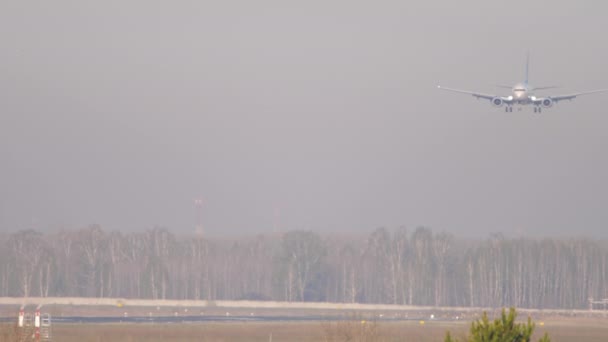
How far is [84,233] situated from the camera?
137250 mm

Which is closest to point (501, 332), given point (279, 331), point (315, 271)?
point (279, 331)

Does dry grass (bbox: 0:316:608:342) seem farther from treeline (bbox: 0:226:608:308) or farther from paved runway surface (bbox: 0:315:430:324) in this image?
treeline (bbox: 0:226:608:308)

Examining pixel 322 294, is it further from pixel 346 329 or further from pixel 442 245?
pixel 346 329

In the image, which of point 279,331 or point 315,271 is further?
point 315,271

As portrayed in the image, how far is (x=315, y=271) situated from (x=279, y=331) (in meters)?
57.3

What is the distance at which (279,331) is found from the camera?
73.9 meters

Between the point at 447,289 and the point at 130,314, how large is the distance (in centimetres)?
4399

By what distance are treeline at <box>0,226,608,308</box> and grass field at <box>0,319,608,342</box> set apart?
4214 centimetres

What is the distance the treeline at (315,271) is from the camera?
125m

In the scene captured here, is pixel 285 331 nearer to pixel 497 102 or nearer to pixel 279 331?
pixel 279 331

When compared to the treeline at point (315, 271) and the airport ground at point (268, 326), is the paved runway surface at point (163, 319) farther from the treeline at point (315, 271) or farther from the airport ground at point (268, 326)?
the treeline at point (315, 271)

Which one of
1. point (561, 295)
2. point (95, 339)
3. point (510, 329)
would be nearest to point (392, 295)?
point (561, 295)

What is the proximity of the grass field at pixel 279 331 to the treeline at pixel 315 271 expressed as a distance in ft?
138

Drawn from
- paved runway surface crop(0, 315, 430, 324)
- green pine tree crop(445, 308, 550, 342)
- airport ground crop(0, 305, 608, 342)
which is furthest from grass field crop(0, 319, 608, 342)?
green pine tree crop(445, 308, 550, 342)
